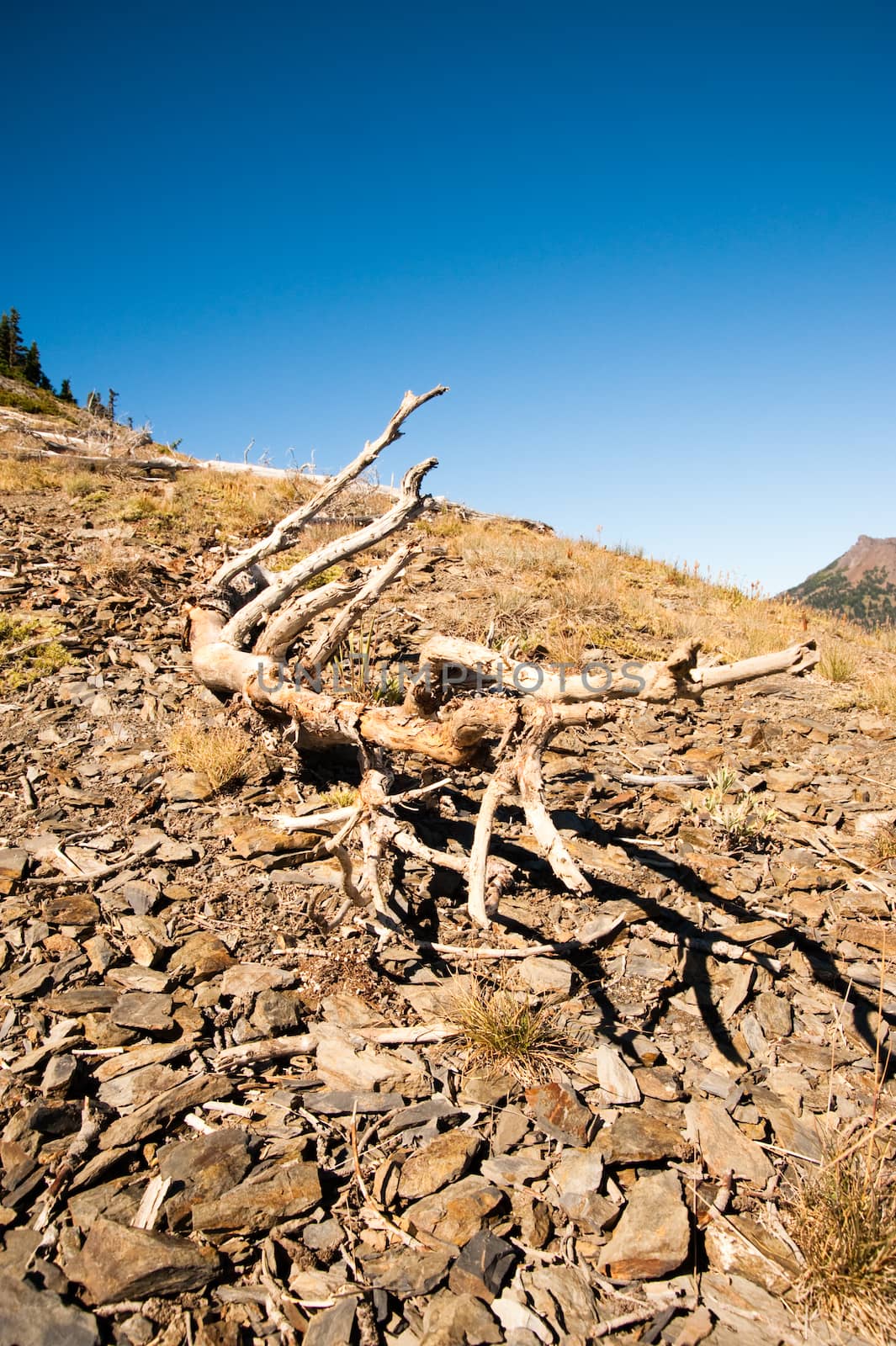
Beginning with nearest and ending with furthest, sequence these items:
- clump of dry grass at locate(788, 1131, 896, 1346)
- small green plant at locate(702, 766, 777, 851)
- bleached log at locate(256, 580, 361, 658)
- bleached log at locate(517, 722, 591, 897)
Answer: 1. clump of dry grass at locate(788, 1131, 896, 1346)
2. bleached log at locate(517, 722, 591, 897)
3. small green plant at locate(702, 766, 777, 851)
4. bleached log at locate(256, 580, 361, 658)

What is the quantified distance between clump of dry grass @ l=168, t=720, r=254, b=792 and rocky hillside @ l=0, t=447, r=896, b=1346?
0.03 m

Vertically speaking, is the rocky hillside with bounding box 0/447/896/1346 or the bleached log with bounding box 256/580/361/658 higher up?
the bleached log with bounding box 256/580/361/658

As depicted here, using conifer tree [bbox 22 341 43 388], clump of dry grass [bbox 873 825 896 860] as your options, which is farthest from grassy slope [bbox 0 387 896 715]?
conifer tree [bbox 22 341 43 388]

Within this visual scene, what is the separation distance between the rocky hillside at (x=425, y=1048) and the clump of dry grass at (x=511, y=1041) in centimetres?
1

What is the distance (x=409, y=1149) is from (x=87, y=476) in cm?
1259

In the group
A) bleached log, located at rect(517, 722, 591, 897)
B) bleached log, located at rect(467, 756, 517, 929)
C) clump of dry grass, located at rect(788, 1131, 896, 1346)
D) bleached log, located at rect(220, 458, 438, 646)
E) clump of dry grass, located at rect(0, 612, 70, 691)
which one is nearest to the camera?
clump of dry grass, located at rect(788, 1131, 896, 1346)

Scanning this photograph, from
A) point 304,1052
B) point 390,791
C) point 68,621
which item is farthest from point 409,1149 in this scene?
point 68,621

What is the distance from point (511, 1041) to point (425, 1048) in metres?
0.38

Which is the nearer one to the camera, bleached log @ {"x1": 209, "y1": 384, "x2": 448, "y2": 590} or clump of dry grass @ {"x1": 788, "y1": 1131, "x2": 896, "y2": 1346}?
clump of dry grass @ {"x1": 788, "y1": 1131, "x2": 896, "y2": 1346}

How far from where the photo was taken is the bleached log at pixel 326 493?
543cm

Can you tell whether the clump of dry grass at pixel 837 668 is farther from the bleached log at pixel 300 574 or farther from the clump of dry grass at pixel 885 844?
the bleached log at pixel 300 574

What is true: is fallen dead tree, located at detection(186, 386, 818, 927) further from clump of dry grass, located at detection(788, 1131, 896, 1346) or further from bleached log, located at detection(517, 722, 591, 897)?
clump of dry grass, located at detection(788, 1131, 896, 1346)

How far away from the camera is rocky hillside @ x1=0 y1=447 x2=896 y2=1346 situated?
2064 mm

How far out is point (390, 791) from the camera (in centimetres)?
497
